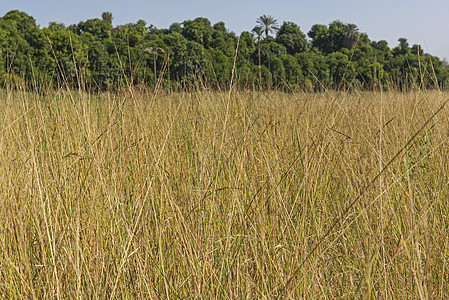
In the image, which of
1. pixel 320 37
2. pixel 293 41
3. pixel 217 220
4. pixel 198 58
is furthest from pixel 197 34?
pixel 217 220

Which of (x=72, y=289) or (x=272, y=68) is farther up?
(x=272, y=68)

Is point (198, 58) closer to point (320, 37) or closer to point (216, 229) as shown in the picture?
point (216, 229)

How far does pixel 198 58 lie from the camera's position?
11250 millimetres

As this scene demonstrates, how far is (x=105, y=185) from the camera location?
1.39m

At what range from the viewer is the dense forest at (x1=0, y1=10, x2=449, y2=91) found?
8.32 feet

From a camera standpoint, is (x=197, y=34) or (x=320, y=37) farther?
(x=320, y=37)

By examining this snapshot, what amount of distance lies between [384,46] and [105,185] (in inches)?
1311

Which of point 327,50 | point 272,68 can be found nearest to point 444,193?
point 272,68

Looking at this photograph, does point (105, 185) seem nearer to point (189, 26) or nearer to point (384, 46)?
point (189, 26)

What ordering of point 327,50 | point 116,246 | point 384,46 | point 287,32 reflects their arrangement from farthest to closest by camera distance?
point 327,50
point 287,32
point 384,46
point 116,246

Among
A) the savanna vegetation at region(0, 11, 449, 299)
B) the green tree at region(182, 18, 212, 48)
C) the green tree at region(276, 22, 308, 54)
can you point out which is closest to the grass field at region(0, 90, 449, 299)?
the savanna vegetation at region(0, 11, 449, 299)

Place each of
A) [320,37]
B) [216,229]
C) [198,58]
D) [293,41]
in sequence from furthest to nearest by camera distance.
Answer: [320,37]
[293,41]
[198,58]
[216,229]

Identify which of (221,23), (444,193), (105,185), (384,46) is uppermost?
(221,23)

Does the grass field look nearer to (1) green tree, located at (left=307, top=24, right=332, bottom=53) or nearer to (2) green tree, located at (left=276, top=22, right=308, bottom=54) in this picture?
(2) green tree, located at (left=276, top=22, right=308, bottom=54)
